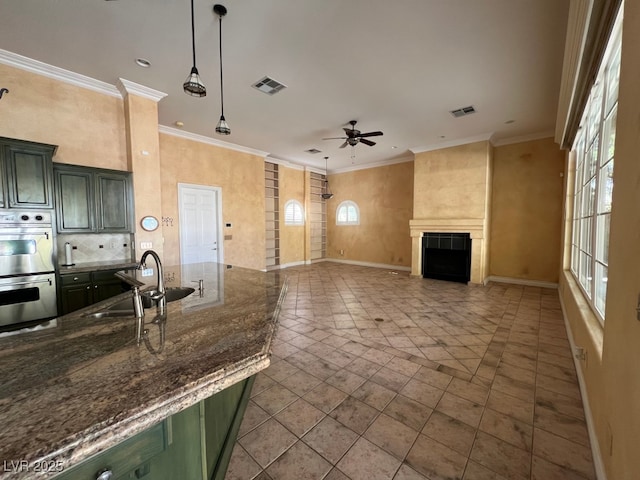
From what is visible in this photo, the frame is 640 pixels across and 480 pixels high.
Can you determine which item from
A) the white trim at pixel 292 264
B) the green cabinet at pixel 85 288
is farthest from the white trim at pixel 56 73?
the white trim at pixel 292 264

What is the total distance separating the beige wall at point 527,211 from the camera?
5.51 meters

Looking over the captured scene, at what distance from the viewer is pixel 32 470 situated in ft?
1.74

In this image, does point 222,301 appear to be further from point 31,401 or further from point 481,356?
point 481,356

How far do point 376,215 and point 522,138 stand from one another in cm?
402

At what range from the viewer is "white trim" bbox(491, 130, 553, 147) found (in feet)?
18.0

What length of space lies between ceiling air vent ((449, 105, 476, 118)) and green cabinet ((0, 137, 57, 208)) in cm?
576

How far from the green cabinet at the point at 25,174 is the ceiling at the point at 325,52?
1.16m

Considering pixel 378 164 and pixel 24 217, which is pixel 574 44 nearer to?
pixel 24 217

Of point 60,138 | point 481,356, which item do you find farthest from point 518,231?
point 60,138

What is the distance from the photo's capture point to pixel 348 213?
911 cm

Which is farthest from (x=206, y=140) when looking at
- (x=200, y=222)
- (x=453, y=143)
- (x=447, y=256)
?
(x=447, y=256)

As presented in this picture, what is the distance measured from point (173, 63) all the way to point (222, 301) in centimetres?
324

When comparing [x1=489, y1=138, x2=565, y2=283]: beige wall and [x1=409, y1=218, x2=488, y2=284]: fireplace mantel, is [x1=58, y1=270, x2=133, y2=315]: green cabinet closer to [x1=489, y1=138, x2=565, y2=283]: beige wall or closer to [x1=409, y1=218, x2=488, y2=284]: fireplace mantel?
[x1=409, y1=218, x2=488, y2=284]: fireplace mantel

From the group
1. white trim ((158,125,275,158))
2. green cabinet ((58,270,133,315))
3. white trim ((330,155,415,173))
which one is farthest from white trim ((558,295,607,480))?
white trim ((158,125,275,158))
